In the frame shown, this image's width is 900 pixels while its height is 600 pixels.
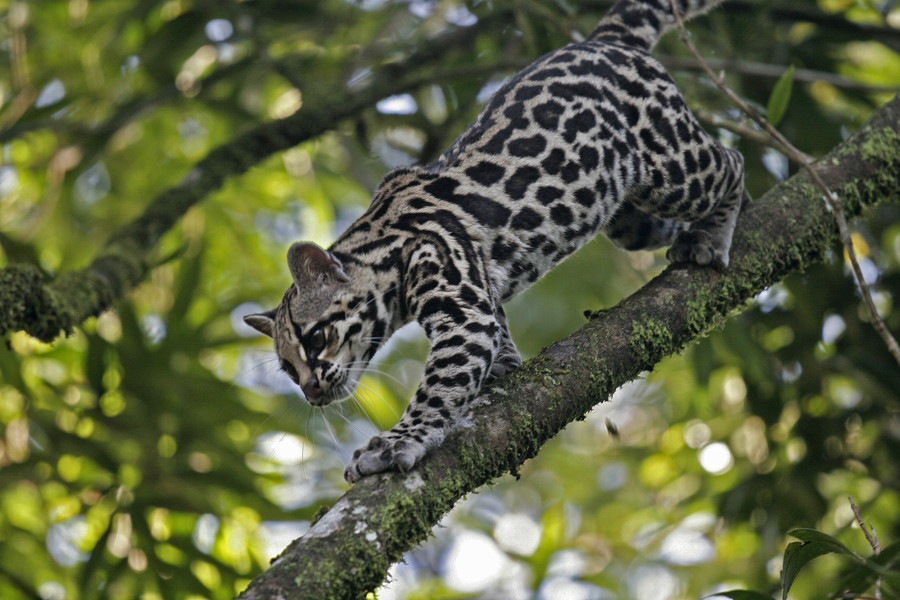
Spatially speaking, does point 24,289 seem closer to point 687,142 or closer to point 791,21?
point 687,142

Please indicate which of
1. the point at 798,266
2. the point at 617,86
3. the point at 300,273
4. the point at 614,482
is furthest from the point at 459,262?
the point at 614,482

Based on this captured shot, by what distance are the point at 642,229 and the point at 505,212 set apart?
1.31 m

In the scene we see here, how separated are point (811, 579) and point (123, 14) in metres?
7.83

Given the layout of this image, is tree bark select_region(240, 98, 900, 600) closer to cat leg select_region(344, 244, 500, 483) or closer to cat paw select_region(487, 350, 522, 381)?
cat leg select_region(344, 244, 500, 483)

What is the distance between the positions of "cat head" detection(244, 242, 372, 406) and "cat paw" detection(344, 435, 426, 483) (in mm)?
1016

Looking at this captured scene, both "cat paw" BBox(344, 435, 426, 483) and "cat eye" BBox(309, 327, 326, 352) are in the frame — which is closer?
"cat paw" BBox(344, 435, 426, 483)

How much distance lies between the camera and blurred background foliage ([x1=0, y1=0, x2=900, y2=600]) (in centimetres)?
800

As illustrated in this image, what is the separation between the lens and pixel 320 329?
5.30 m

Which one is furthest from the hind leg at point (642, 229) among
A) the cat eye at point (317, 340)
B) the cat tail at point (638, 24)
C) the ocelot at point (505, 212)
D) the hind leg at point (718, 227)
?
the cat eye at point (317, 340)

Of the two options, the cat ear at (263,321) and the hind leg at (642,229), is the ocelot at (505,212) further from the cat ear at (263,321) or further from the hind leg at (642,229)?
the hind leg at (642,229)

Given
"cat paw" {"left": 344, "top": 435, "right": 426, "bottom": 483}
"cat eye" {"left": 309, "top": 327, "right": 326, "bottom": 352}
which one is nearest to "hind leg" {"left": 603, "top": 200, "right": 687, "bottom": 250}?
"cat eye" {"left": 309, "top": 327, "right": 326, "bottom": 352}

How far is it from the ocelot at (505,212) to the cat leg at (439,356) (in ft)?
0.03

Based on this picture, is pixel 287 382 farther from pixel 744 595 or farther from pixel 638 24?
pixel 744 595

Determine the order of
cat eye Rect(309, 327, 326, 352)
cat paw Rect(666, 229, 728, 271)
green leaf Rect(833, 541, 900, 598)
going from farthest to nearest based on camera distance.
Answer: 1. cat eye Rect(309, 327, 326, 352)
2. cat paw Rect(666, 229, 728, 271)
3. green leaf Rect(833, 541, 900, 598)
